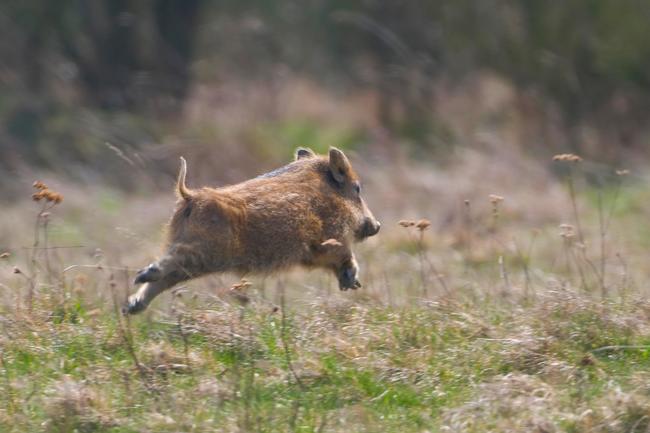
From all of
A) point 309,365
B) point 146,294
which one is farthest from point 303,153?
point 309,365

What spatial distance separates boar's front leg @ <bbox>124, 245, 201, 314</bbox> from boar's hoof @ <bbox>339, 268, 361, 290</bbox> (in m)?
1.23

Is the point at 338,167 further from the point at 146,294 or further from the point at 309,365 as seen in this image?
the point at 309,365

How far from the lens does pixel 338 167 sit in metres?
7.60

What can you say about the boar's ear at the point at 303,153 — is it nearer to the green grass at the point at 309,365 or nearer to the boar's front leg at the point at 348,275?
the boar's front leg at the point at 348,275

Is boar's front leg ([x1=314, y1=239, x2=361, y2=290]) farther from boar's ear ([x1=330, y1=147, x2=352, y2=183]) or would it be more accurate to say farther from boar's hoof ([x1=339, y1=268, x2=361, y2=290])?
boar's ear ([x1=330, y1=147, x2=352, y2=183])

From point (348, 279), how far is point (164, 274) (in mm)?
1472

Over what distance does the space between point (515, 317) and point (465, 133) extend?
10.4 meters

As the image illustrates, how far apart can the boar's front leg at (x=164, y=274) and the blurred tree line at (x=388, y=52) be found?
1044 cm

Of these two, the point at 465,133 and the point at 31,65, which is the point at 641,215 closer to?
the point at 465,133

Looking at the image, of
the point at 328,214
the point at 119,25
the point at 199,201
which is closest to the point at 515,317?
the point at 328,214

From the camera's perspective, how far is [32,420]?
5.59 meters

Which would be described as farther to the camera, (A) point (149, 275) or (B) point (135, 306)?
(B) point (135, 306)

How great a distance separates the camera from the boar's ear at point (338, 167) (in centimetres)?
759

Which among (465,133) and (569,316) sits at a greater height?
(465,133)
